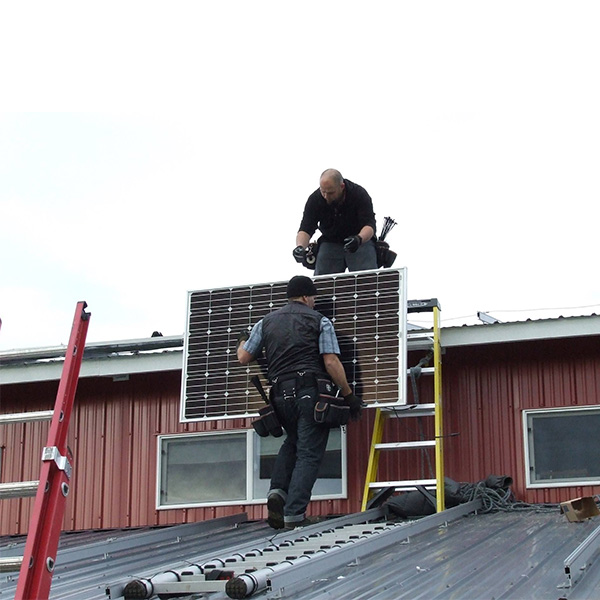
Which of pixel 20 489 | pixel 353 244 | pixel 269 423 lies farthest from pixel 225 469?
pixel 20 489

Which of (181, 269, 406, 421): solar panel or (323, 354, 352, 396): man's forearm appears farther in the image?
(181, 269, 406, 421): solar panel

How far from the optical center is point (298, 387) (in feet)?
28.9

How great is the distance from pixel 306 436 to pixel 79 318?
4.20 meters

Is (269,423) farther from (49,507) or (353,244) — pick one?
(49,507)

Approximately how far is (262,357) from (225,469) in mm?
1628

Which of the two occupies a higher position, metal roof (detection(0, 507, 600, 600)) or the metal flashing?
the metal flashing

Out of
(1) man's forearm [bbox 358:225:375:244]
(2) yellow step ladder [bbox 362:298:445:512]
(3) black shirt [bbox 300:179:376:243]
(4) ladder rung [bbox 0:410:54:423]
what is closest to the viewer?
(4) ladder rung [bbox 0:410:54:423]

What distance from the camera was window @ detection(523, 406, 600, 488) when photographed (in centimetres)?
984

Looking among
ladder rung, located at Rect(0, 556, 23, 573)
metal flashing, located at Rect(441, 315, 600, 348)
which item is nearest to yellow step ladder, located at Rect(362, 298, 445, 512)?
metal flashing, located at Rect(441, 315, 600, 348)

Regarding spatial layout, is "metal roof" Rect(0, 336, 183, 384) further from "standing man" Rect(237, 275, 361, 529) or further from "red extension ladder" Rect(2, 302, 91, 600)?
"red extension ladder" Rect(2, 302, 91, 600)

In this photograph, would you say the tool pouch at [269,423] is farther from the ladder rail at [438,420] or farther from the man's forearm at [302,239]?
the man's forearm at [302,239]

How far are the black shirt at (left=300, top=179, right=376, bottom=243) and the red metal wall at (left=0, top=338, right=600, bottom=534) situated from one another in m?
1.54

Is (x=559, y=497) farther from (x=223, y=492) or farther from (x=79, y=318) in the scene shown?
(x=79, y=318)

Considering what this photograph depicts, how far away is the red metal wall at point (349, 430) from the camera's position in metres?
10.1
